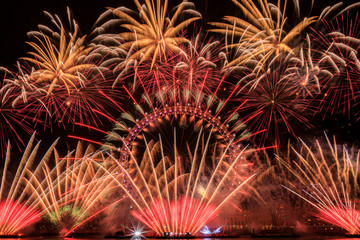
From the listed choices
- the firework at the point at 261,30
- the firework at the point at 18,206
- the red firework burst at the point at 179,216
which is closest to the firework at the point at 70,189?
the firework at the point at 18,206

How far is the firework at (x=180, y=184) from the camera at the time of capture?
2775 centimetres

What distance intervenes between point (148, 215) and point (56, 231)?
315 inches

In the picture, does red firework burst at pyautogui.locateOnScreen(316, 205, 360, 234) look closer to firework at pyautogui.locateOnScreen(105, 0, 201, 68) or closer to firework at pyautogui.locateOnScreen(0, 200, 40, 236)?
firework at pyautogui.locateOnScreen(105, 0, 201, 68)

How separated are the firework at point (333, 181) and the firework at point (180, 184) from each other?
17.2 ft

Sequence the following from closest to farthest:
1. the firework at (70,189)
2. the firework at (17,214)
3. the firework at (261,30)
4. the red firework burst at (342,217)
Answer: the firework at (261,30) < the red firework burst at (342,217) < the firework at (70,189) < the firework at (17,214)

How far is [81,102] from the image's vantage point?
2605 centimetres

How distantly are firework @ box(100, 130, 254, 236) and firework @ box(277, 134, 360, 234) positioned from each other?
17.2 ft

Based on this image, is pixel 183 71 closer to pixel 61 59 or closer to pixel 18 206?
pixel 61 59

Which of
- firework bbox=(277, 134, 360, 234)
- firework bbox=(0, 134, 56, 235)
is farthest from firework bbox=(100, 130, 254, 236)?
firework bbox=(0, 134, 56, 235)

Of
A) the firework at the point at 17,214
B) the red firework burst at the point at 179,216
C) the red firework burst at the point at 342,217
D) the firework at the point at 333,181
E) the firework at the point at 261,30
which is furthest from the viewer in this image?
the firework at the point at 17,214

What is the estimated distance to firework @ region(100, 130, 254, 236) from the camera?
1093 inches

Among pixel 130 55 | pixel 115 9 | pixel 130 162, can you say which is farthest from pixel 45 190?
pixel 115 9

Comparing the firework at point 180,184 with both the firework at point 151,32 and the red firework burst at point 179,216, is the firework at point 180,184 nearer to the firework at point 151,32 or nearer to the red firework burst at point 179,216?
the red firework burst at point 179,216

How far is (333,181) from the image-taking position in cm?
2912
